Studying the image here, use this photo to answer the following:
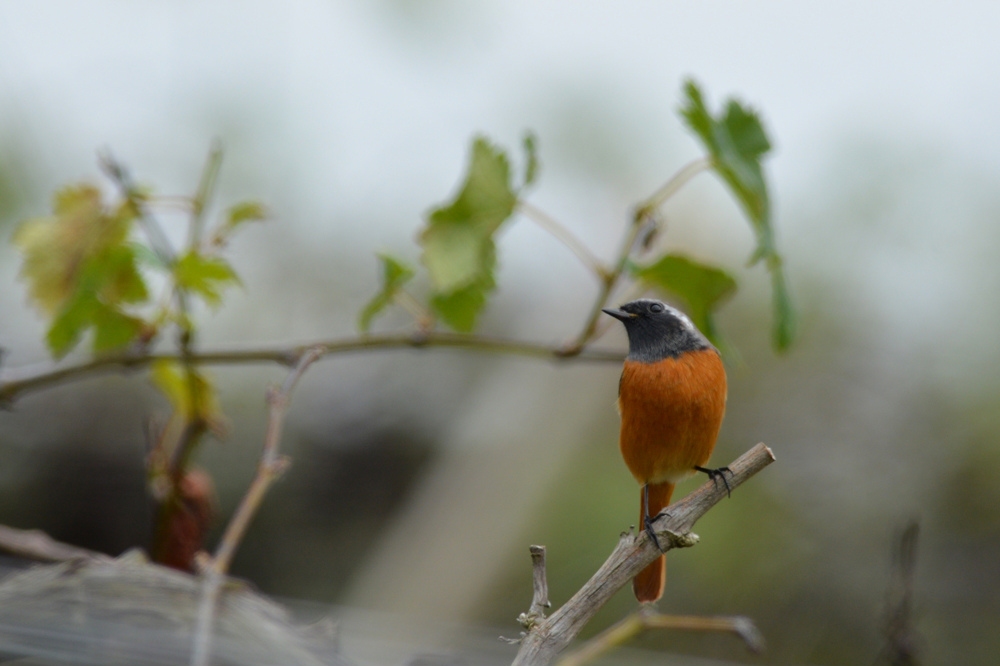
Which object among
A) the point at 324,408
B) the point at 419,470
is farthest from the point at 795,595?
the point at 324,408

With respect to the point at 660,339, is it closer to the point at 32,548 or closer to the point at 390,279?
the point at 390,279

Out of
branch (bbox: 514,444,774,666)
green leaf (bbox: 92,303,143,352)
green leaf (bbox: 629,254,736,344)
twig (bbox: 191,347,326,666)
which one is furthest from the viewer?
green leaf (bbox: 92,303,143,352)

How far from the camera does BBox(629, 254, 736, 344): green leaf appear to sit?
0.89m

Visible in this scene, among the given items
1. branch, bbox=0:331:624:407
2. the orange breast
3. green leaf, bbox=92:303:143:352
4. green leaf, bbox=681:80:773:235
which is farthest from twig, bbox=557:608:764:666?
green leaf, bbox=92:303:143:352

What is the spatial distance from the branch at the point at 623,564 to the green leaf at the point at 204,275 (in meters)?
0.61

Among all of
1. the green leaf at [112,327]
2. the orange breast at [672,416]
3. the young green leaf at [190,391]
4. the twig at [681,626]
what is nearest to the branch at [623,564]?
the twig at [681,626]

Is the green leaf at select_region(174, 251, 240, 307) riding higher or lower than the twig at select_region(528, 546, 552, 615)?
higher

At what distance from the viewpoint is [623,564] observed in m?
0.56

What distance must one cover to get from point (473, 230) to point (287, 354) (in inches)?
10.5

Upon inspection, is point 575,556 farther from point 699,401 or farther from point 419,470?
point 699,401

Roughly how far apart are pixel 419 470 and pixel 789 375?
5.28 feet

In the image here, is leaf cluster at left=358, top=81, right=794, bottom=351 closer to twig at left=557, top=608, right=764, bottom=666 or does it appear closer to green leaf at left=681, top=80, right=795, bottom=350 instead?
green leaf at left=681, top=80, right=795, bottom=350

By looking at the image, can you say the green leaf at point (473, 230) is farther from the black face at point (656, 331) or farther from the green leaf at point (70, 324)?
the green leaf at point (70, 324)

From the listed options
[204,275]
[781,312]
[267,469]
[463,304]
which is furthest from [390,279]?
[781,312]
